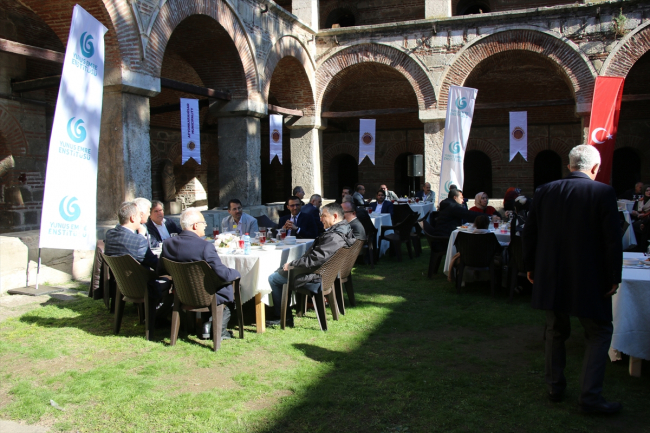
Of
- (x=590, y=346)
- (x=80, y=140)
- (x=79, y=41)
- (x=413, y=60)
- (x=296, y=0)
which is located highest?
(x=296, y=0)

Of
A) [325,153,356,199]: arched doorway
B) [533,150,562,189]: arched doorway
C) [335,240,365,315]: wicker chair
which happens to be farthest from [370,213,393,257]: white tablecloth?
[533,150,562,189]: arched doorway

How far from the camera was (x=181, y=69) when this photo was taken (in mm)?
14469

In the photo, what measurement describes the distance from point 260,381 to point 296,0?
12068mm

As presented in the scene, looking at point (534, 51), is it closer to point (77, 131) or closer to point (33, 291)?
point (77, 131)

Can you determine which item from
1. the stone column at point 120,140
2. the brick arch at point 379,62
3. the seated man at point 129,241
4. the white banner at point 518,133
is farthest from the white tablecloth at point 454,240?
the brick arch at point 379,62

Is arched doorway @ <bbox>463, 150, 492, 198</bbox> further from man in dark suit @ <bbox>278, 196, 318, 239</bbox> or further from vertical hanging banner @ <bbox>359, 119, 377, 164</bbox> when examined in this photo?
man in dark suit @ <bbox>278, 196, 318, 239</bbox>

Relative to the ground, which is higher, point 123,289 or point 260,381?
point 123,289

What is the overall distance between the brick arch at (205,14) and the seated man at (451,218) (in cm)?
486

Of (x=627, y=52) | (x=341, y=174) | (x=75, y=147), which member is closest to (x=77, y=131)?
(x=75, y=147)

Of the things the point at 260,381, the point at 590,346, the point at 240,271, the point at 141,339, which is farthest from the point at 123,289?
the point at 590,346

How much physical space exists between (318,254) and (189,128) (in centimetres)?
572

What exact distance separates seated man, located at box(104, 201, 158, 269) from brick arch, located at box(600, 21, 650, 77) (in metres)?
10.9

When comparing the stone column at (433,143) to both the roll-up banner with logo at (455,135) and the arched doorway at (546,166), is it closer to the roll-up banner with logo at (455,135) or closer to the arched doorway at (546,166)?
the roll-up banner with logo at (455,135)

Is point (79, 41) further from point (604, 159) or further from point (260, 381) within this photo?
point (604, 159)
